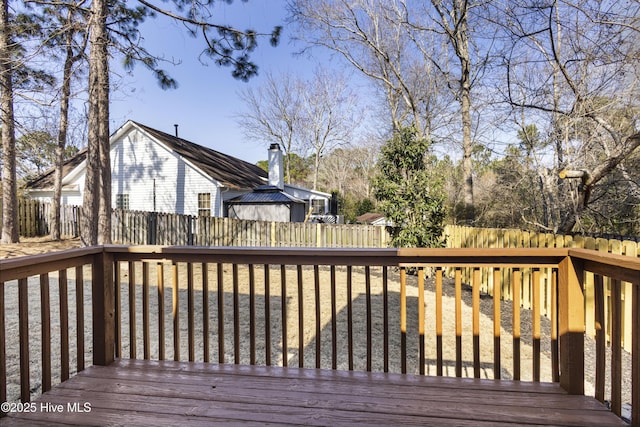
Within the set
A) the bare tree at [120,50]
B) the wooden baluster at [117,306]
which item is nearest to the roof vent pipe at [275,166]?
the bare tree at [120,50]

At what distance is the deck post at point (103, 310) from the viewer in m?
2.30

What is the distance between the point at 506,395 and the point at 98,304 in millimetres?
2537

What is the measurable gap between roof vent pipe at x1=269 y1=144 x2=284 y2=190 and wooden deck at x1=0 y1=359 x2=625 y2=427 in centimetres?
1304

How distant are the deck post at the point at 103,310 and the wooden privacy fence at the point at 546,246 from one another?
8.25 ft

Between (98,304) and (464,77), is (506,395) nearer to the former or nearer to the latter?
(98,304)

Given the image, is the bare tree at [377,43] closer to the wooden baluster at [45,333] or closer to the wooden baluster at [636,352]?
the wooden baluster at [636,352]

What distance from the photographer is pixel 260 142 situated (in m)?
23.9

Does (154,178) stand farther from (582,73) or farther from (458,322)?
(458,322)

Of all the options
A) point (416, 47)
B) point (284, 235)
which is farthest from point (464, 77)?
point (284, 235)

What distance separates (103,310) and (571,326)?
9.44 feet

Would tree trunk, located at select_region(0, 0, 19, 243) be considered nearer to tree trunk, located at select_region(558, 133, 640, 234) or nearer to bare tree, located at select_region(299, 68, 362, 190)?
tree trunk, located at select_region(558, 133, 640, 234)

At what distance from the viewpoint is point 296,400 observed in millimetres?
1824

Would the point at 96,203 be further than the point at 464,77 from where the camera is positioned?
No

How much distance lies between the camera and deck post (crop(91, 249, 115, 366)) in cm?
230
